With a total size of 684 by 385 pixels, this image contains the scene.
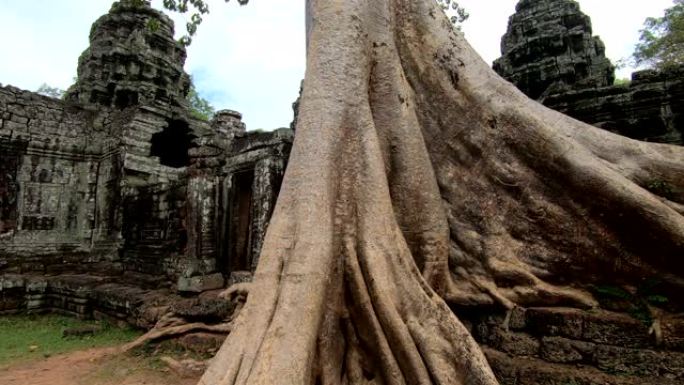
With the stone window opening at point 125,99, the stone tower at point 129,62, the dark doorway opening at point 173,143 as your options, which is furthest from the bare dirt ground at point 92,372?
the stone window opening at point 125,99

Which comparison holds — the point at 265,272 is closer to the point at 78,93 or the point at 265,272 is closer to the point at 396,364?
the point at 396,364

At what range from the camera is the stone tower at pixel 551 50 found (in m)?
6.25

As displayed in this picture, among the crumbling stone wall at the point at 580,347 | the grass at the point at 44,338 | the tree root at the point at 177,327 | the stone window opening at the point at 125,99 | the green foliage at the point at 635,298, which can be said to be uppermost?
the stone window opening at the point at 125,99

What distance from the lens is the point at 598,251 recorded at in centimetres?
230

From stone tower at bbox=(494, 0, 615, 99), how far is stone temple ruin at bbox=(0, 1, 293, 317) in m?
4.01

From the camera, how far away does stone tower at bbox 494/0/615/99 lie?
6.25m

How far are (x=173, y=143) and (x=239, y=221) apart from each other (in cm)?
607

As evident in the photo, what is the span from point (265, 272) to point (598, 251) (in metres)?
1.82

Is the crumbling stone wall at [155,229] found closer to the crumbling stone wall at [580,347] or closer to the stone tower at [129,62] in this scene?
the stone tower at [129,62]

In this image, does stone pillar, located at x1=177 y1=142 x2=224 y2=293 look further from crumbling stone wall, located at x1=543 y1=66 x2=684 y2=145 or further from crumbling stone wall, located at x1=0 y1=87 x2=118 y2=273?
crumbling stone wall, located at x1=543 y1=66 x2=684 y2=145

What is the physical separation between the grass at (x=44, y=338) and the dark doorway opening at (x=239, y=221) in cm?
146

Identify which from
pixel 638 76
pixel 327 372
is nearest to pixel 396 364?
pixel 327 372

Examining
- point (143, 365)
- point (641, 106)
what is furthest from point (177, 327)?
point (641, 106)

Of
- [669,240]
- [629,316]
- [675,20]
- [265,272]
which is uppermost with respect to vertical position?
[675,20]
